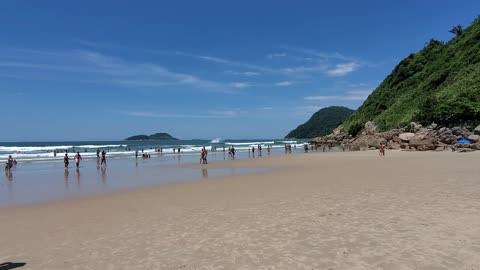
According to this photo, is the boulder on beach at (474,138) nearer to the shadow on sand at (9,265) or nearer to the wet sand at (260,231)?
the wet sand at (260,231)

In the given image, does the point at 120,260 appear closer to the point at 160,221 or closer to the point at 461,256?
the point at 160,221

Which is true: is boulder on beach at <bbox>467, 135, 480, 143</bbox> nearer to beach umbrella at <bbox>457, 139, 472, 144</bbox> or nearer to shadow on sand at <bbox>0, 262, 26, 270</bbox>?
beach umbrella at <bbox>457, 139, 472, 144</bbox>

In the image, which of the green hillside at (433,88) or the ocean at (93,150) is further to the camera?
the ocean at (93,150)

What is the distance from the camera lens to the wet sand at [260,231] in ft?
22.6

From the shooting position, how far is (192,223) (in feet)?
33.7

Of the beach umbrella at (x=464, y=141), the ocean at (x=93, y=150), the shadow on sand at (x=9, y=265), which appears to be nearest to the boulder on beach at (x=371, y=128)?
the ocean at (x=93, y=150)

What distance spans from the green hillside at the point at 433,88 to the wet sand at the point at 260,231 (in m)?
38.9

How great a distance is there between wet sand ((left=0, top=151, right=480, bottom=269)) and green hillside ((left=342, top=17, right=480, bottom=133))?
38.9 m

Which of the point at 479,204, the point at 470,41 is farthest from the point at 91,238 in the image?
the point at 470,41

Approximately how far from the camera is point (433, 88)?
68.1 metres

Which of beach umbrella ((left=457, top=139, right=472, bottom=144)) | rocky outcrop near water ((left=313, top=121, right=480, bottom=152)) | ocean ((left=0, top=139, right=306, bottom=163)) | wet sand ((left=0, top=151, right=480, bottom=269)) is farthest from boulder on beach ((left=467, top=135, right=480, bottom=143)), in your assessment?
ocean ((left=0, top=139, right=306, bottom=163))

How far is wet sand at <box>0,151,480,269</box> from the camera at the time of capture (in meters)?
6.89

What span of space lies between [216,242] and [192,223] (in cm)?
223

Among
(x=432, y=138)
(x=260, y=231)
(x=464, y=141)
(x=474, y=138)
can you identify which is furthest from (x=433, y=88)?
(x=260, y=231)
